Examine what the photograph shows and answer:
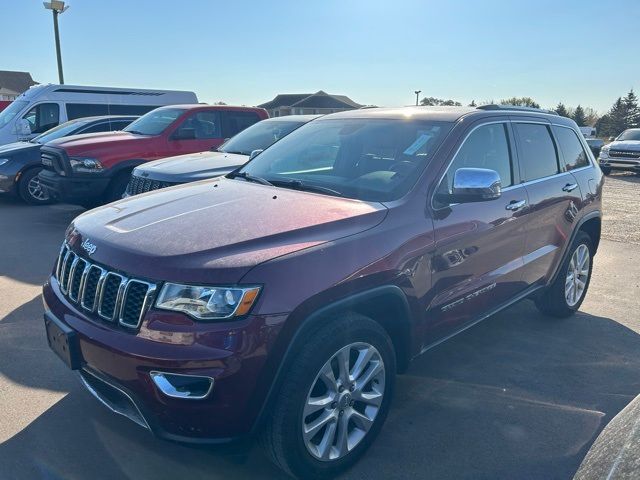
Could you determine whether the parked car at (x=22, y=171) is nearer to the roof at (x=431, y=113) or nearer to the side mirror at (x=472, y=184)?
the roof at (x=431, y=113)

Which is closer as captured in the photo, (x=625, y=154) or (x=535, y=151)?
(x=535, y=151)

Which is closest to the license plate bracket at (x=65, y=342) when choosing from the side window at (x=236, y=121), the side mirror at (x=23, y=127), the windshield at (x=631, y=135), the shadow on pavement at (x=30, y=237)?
the shadow on pavement at (x=30, y=237)

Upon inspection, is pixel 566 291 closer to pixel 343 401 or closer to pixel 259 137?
pixel 343 401

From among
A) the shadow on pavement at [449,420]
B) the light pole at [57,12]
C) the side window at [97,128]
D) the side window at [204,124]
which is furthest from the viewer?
the light pole at [57,12]

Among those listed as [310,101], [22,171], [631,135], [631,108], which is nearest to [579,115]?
[631,108]

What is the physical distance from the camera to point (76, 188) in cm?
771

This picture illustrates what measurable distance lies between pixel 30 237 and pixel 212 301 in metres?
6.30

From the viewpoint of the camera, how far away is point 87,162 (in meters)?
7.75

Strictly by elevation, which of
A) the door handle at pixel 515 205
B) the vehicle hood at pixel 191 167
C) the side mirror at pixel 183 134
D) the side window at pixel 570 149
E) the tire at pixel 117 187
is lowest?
the tire at pixel 117 187

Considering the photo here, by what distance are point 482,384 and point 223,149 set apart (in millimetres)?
5221

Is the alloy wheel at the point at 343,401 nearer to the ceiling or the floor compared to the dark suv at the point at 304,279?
nearer to the floor

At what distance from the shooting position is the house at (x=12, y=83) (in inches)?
→ 2280

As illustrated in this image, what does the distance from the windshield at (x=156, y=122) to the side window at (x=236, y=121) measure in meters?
0.84

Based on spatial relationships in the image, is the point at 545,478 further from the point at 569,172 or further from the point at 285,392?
the point at 569,172
